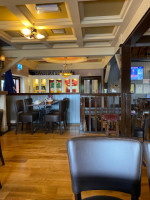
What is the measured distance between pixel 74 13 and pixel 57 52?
235cm

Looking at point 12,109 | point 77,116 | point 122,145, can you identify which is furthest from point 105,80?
point 122,145

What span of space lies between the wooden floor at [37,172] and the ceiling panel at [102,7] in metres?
2.87

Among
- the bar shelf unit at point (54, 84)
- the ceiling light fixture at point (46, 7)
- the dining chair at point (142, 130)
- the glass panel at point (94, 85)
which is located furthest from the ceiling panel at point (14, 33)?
the glass panel at point (94, 85)

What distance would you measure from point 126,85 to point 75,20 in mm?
1998

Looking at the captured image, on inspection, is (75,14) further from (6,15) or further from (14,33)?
(14,33)

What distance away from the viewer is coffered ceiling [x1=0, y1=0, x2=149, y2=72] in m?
2.55

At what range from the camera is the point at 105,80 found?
8344 mm

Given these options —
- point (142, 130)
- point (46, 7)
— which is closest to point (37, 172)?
point (142, 130)

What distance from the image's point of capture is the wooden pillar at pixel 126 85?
362 cm

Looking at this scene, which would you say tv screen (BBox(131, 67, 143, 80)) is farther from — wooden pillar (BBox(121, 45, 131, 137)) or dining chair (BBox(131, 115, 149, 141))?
dining chair (BBox(131, 115, 149, 141))

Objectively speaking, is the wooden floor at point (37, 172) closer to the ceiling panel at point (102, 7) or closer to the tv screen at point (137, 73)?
the ceiling panel at point (102, 7)

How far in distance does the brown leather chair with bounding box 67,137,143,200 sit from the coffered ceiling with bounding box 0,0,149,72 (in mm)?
2259

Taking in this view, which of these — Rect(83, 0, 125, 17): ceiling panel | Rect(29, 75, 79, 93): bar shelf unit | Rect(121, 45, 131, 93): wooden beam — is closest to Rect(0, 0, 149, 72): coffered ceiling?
Rect(83, 0, 125, 17): ceiling panel

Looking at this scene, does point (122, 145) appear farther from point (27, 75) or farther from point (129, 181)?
point (27, 75)
